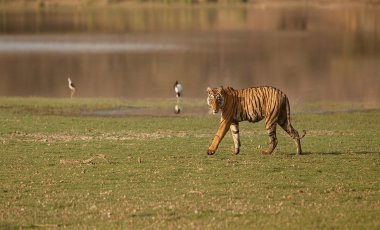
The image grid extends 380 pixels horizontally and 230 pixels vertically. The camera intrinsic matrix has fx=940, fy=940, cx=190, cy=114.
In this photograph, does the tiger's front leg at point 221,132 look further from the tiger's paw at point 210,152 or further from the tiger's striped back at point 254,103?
the tiger's striped back at point 254,103

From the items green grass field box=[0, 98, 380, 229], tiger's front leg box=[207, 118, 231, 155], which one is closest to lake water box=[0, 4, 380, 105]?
green grass field box=[0, 98, 380, 229]

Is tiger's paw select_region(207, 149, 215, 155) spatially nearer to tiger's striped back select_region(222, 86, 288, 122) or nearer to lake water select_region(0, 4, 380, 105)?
tiger's striped back select_region(222, 86, 288, 122)

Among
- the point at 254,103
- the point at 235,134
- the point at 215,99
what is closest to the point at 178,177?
the point at 215,99

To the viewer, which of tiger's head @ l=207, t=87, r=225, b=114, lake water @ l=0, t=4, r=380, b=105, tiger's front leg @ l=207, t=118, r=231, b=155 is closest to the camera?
tiger's head @ l=207, t=87, r=225, b=114

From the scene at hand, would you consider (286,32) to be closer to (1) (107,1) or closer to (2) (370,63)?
(2) (370,63)

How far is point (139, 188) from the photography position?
14.4 m

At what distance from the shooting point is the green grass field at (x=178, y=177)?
12.0m

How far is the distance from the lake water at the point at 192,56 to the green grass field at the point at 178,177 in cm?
1335

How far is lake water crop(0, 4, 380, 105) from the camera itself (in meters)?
40.7

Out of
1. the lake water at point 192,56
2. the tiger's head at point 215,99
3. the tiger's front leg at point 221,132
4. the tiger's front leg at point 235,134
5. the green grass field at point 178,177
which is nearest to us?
the green grass field at point 178,177

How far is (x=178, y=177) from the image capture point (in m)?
15.4

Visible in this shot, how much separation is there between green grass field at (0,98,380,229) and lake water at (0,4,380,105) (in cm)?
1335

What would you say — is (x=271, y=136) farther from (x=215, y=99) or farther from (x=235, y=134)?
(x=215, y=99)

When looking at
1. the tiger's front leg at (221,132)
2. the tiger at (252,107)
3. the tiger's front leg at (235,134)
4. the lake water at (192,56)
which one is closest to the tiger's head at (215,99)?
the tiger at (252,107)
